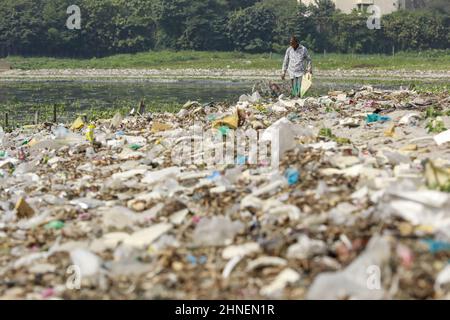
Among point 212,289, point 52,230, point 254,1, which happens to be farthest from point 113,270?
point 254,1

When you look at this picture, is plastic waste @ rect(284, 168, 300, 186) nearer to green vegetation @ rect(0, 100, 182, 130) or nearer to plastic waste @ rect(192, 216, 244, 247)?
plastic waste @ rect(192, 216, 244, 247)

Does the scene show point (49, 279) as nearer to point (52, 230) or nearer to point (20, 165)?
point (52, 230)

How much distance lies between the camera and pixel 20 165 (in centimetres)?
773

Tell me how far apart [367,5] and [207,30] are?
50.6ft

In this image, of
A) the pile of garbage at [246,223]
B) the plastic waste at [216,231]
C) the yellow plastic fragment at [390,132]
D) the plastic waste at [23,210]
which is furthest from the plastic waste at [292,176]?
the yellow plastic fragment at [390,132]

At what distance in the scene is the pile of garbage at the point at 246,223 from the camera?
3.37m

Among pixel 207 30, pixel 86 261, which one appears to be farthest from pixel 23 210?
pixel 207 30

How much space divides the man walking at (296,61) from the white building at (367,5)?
2048 inches

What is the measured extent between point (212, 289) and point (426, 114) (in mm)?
4641

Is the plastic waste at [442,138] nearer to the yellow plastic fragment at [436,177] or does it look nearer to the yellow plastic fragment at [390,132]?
the yellow plastic fragment at [390,132]

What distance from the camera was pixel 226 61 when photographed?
48812mm

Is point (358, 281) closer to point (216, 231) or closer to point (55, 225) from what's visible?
point (216, 231)

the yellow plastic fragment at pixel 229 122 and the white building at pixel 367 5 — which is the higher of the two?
the white building at pixel 367 5
